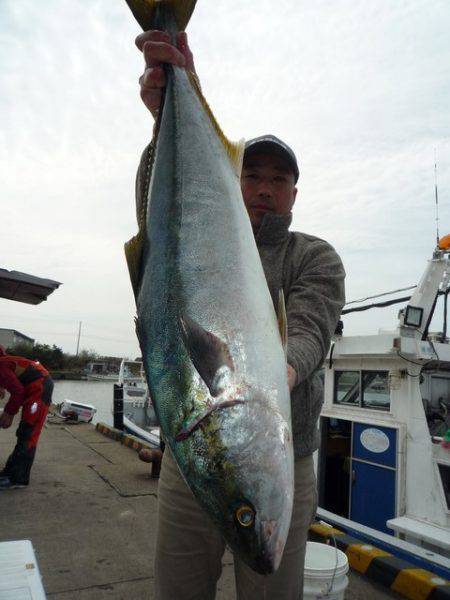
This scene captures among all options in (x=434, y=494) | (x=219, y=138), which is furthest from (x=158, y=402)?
(x=434, y=494)

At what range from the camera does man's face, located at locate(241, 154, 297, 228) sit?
1.99 meters

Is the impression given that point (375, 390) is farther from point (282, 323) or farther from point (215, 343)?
point (215, 343)

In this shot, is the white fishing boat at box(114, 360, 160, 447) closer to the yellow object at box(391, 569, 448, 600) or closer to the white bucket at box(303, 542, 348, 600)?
the yellow object at box(391, 569, 448, 600)

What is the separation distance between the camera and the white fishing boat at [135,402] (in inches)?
579

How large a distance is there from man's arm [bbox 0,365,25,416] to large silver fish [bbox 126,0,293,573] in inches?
191

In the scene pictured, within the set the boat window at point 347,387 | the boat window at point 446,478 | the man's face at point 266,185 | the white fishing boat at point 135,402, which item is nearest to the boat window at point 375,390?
the boat window at point 347,387

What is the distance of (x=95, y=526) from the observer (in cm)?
Answer: 461

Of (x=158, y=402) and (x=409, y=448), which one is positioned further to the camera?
(x=409, y=448)

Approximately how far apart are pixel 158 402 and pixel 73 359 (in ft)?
220

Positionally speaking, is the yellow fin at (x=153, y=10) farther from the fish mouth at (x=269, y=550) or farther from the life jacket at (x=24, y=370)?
the life jacket at (x=24, y=370)

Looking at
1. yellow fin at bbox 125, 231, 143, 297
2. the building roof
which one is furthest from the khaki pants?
the building roof

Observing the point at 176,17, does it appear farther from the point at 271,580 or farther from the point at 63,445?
the point at 63,445

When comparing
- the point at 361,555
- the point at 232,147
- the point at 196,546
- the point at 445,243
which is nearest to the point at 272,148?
the point at 232,147

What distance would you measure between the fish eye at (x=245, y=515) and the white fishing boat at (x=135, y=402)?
12.9 metres
